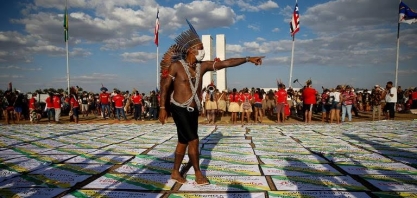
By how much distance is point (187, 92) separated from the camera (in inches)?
165

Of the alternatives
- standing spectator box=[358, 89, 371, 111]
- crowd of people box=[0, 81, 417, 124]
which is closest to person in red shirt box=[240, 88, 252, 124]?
crowd of people box=[0, 81, 417, 124]

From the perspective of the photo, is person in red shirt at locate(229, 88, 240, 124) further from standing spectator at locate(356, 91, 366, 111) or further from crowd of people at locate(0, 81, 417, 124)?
standing spectator at locate(356, 91, 366, 111)

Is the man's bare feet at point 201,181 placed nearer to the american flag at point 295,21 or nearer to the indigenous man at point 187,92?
the indigenous man at point 187,92

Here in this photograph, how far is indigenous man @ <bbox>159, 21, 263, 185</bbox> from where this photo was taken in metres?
4.11

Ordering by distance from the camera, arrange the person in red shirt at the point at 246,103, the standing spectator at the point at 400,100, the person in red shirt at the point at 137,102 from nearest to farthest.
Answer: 1. the person in red shirt at the point at 246,103
2. the person in red shirt at the point at 137,102
3. the standing spectator at the point at 400,100

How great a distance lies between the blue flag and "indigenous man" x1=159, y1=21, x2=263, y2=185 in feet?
63.6

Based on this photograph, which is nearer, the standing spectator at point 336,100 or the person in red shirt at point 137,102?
the standing spectator at point 336,100

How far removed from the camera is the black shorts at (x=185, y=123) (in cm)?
410

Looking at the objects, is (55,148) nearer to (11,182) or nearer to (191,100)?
(11,182)

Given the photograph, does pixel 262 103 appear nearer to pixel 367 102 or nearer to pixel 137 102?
pixel 137 102

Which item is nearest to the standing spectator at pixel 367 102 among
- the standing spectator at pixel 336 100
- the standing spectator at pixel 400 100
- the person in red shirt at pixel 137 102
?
the standing spectator at pixel 400 100

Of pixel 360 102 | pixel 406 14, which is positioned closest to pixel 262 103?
pixel 360 102

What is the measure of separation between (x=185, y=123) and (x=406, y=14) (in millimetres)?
21107

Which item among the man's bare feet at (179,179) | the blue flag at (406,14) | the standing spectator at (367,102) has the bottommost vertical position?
the man's bare feet at (179,179)
